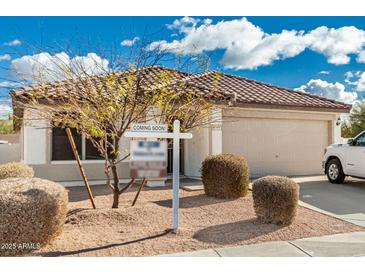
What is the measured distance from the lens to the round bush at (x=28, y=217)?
419cm

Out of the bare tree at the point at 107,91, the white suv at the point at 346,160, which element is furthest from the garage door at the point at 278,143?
the bare tree at the point at 107,91

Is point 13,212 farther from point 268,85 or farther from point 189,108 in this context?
point 268,85

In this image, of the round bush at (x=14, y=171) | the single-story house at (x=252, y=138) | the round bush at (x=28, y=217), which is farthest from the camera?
the single-story house at (x=252, y=138)

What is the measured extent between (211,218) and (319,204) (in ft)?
9.91

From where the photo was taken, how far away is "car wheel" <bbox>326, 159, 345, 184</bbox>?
10.1m

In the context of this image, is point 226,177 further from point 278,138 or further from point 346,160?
point 278,138

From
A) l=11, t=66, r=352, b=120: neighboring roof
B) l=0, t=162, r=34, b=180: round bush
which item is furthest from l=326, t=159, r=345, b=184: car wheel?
l=0, t=162, r=34, b=180: round bush

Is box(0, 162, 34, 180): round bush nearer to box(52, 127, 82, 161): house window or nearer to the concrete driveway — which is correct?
box(52, 127, 82, 161): house window

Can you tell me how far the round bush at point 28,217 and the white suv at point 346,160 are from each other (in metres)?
8.66

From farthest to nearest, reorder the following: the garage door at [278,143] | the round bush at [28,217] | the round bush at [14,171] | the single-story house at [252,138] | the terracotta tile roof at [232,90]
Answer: the garage door at [278,143] → the single-story house at [252,138] → the round bush at [14,171] → the terracotta tile roof at [232,90] → the round bush at [28,217]

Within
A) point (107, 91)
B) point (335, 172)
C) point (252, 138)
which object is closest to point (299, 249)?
point (107, 91)

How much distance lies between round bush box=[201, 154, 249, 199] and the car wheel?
13.6ft

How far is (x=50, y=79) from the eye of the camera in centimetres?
642

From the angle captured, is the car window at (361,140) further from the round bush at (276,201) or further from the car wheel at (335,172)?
the round bush at (276,201)
